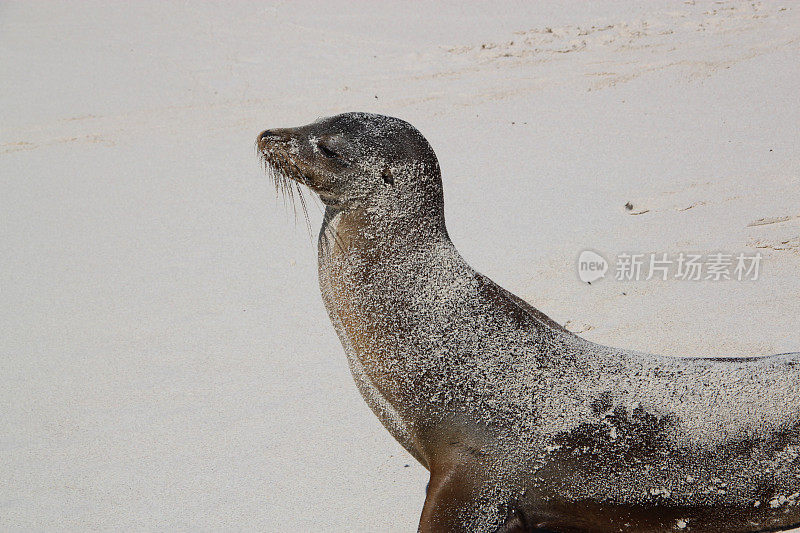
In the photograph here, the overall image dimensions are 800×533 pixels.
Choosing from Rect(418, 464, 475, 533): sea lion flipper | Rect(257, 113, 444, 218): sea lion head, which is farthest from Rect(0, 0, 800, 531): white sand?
Rect(257, 113, 444, 218): sea lion head

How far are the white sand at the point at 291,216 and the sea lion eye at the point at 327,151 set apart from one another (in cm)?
161

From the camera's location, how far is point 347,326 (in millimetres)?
2725

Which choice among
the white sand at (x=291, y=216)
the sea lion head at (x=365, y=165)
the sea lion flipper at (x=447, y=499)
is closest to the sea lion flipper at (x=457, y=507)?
the sea lion flipper at (x=447, y=499)

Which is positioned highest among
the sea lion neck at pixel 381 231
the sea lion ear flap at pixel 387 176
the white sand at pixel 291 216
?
the sea lion ear flap at pixel 387 176

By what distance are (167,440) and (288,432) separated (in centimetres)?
62

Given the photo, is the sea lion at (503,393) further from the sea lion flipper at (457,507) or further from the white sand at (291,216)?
the white sand at (291,216)

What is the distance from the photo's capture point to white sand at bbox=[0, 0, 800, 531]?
3693 millimetres

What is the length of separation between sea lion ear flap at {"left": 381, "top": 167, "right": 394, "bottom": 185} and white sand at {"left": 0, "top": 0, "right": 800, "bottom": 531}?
4.95 feet

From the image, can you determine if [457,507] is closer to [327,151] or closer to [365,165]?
[365,165]

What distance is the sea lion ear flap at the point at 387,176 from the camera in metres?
2.71

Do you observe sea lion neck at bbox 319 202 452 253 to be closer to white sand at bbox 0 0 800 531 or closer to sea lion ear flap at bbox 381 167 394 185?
sea lion ear flap at bbox 381 167 394 185

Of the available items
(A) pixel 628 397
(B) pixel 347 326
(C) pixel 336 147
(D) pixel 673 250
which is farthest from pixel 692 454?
(D) pixel 673 250

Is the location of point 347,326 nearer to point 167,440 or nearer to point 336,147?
point 336,147

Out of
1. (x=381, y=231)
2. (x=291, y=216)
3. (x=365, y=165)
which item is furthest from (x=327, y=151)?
(x=291, y=216)
